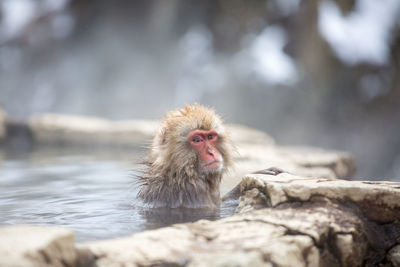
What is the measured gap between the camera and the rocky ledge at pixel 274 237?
1663mm

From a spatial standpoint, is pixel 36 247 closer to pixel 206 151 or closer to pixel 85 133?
pixel 206 151

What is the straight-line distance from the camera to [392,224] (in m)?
2.26

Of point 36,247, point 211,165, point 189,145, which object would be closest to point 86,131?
point 189,145

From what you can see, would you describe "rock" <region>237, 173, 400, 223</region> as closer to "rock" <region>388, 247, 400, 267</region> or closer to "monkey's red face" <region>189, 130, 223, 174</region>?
"rock" <region>388, 247, 400, 267</region>

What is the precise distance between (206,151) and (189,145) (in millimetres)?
143

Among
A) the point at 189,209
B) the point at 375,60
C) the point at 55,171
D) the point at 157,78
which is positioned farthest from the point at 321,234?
the point at 157,78

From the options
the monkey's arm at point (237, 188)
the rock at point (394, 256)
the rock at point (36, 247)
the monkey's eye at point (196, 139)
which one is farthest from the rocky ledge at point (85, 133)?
the rock at point (36, 247)

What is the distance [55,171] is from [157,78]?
30.9ft

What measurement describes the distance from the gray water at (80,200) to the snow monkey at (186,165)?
0.45ft

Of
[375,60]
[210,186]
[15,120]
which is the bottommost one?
[210,186]

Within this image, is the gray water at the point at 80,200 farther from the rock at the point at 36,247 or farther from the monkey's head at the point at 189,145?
the rock at the point at 36,247

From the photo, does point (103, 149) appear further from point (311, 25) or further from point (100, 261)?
point (100, 261)

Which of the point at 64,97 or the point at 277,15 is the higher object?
the point at 277,15

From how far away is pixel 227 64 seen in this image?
1261cm
